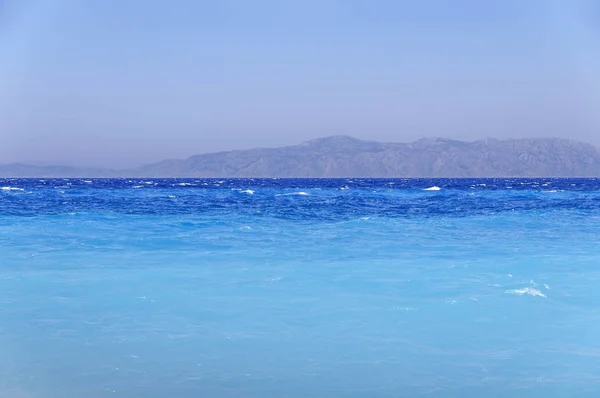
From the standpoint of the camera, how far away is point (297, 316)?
10992mm

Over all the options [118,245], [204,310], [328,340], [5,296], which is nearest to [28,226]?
[118,245]

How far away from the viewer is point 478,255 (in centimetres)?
1802

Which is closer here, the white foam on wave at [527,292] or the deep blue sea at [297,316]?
the deep blue sea at [297,316]

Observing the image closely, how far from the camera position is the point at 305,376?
26.2 ft

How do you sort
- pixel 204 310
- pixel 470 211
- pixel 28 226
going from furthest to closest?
pixel 470 211
pixel 28 226
pixel 204 310

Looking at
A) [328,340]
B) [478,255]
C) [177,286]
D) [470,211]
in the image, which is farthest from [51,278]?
[470,211]

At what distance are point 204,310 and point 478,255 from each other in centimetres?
931

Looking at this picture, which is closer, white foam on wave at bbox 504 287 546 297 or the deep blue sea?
the deep blue sea

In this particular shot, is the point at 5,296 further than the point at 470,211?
No

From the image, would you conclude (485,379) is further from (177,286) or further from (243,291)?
(177,286)

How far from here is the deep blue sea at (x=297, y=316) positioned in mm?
7777

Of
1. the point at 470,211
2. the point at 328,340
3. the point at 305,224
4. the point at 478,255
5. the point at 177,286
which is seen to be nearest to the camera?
the point at 328,340

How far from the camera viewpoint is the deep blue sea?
778 centimetres

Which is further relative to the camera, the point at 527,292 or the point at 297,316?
the point at 527,292
